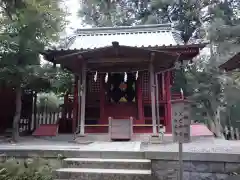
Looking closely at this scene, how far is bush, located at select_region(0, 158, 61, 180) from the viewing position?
13.5ft

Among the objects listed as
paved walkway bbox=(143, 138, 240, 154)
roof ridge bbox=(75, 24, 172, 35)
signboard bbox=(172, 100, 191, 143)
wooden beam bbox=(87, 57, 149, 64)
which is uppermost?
roof ridge bbox=(75, 24, 172, 35)

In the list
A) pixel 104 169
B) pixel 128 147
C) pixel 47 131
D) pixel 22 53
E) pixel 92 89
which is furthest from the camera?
pixel 92 89

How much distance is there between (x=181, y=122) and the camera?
391 centimetres

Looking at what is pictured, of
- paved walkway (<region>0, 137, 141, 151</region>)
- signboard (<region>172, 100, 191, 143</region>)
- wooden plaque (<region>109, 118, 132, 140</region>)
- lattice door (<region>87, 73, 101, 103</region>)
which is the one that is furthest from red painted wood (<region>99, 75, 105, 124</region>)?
signboard (<region>172, 100, 191, 143</region>)

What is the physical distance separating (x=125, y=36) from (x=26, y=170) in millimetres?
8169

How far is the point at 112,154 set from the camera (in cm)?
488

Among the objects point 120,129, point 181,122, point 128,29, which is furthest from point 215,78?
point 181,122

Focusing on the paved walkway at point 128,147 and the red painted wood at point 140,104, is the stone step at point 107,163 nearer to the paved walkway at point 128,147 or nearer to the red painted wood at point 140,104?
the paved walkway at point 128,147

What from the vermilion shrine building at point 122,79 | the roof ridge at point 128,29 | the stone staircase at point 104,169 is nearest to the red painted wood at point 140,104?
the vermilion shrine building at point 122,79

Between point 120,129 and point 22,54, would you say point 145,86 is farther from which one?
point 22,54

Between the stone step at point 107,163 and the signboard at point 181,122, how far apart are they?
0.96 meters

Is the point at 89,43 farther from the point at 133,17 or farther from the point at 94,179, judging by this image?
the point at 133,17

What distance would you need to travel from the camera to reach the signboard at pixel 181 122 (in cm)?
384

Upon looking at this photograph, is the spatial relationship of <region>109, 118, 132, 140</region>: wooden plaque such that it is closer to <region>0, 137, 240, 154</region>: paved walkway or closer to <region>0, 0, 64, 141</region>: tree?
<region>0, 137, 240, 154</region>: paved walkway
